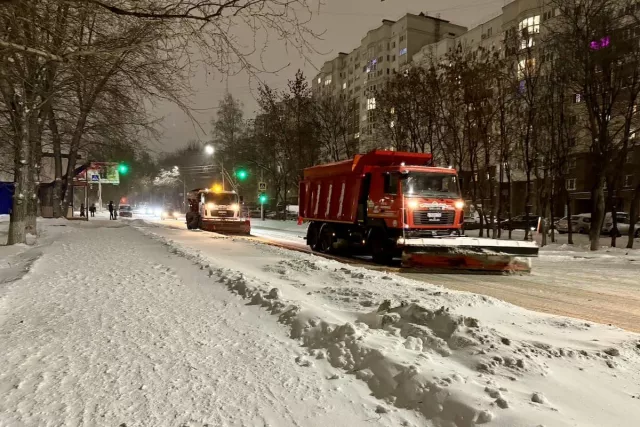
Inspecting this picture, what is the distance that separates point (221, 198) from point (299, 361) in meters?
23.0

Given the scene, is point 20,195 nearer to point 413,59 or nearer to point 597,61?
point 597,61

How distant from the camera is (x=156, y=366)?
12.8 feet

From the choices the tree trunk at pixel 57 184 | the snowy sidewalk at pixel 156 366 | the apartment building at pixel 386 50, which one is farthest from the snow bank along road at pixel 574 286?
the apartment building at pixel 386 50

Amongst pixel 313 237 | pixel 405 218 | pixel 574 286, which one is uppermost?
pixel 405 218

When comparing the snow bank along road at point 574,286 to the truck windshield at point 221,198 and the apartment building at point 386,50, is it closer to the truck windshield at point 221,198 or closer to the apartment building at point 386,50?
the truck windshield at point 221,198

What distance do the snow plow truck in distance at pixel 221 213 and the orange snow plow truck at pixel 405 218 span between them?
10824 mm

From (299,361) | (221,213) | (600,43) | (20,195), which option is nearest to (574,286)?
(299,361)

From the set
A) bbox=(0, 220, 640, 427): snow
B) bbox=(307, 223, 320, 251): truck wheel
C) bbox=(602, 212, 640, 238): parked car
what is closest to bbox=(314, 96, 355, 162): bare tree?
bbox=(602, 212, 640, 238): parked car

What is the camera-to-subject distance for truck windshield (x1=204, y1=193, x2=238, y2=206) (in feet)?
85.4

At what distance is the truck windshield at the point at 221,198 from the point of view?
26.0m

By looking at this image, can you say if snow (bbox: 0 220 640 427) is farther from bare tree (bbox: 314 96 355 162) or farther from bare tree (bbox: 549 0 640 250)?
bare tree (bbox: 314 96 355 162)

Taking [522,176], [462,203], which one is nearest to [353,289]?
[462,203]

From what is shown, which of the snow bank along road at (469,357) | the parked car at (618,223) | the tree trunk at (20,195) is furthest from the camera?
the parked car at (618,223)

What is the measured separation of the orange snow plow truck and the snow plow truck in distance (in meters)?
10.8
